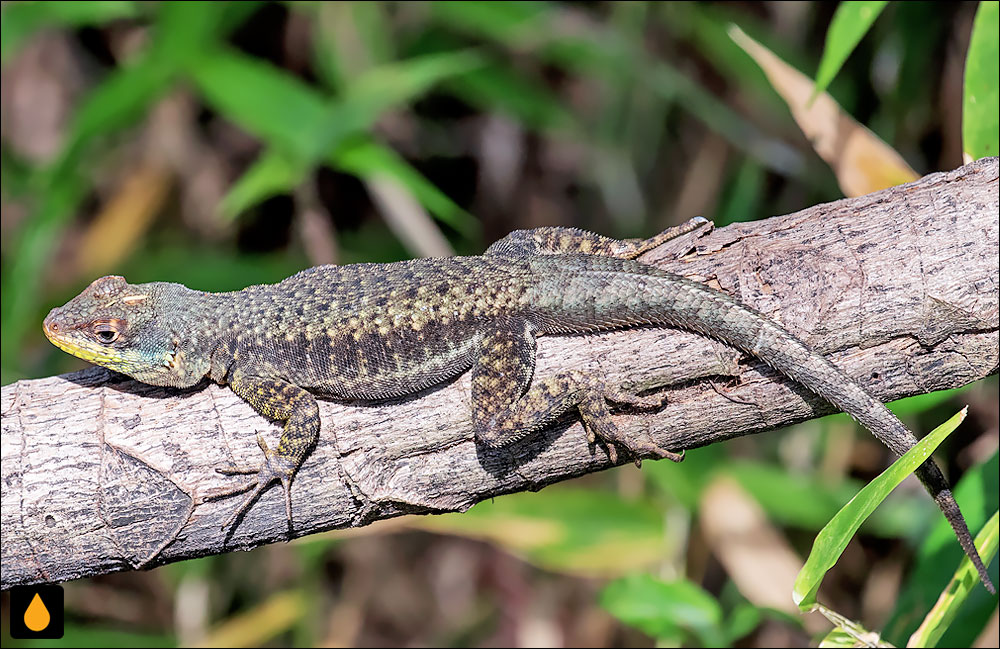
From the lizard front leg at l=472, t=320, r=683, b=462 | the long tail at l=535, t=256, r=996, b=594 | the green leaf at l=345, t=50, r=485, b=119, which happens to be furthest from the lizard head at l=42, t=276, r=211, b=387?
the green leaf at l=345, t=50, r=485, b=119

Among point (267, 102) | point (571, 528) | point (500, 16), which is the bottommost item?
point (571, 528)

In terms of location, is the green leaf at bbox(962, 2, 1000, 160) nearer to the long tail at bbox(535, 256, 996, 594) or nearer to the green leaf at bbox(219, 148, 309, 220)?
the long tail at bbox(535, 256, 996, 594)

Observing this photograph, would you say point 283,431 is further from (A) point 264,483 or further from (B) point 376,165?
(B) point 376,165

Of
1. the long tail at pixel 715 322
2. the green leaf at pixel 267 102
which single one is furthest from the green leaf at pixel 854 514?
the green leaf at pixel 267 102

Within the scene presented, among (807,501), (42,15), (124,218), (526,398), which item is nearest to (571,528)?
(807,501)

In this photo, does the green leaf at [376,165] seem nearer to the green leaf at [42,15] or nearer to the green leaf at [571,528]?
the green leaf at [42,15]

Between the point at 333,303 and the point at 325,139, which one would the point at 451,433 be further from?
the point at 325,139
